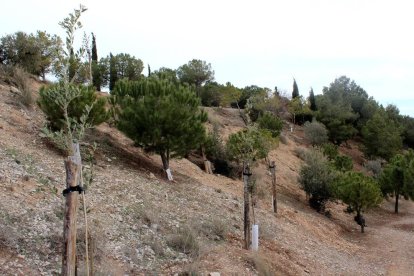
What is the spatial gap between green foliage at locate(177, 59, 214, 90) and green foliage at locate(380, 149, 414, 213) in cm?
2472

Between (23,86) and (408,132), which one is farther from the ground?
(23,86)

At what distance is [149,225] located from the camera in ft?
36.0

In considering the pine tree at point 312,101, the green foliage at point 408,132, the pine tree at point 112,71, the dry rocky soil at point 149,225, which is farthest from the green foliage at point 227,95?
the dry rocky soil at point 149,225

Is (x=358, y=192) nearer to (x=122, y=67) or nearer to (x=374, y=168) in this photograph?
(x=374, y=168)

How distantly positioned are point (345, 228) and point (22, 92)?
56.8 feet

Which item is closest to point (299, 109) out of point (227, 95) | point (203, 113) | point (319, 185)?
point (227, 95)

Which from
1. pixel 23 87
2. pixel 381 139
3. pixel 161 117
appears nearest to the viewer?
pixel 161 117

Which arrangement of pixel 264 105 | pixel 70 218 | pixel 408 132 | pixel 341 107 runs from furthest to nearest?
pixel 408 132 → pixel 341 107 → pixel 264 105 → pixel 70 218

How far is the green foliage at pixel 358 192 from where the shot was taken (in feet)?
70.2

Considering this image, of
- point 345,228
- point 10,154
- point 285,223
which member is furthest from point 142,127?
point 345,228

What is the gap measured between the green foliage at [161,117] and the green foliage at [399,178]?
55.8 ft

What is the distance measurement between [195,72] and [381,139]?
21393mm

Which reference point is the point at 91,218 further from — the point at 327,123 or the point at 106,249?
the point at 327,123

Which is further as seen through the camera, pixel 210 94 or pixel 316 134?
pixel 210 94
